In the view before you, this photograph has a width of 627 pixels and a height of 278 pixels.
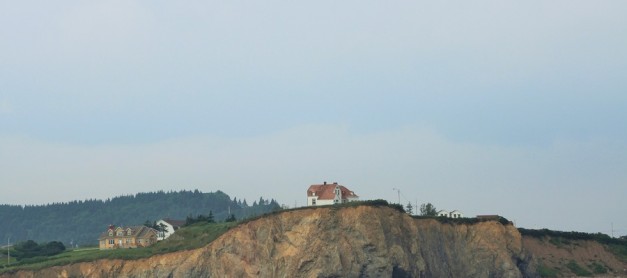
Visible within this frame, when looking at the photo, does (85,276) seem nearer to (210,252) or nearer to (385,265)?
(210,252)

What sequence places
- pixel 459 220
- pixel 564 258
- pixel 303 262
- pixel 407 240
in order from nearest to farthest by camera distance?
pixel 303 262, pixel 407 240, pixel 459 220, pixel 564 258

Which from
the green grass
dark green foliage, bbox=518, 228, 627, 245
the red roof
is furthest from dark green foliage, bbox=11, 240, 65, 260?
the green grass

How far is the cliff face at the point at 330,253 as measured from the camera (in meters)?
90.6

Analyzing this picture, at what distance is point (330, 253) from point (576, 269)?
4533cm

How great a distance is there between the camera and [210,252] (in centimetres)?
9662

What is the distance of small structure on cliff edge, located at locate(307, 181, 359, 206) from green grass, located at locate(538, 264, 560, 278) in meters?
26.9

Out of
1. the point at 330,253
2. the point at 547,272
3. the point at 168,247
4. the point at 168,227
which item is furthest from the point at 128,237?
the point at 547,272

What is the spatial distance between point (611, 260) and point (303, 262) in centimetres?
5500

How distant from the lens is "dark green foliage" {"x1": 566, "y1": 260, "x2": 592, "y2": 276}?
120 m

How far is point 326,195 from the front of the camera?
109375mm

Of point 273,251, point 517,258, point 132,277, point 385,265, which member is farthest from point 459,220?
point 132,277

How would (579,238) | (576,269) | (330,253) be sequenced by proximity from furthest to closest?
(579,238) → (576,269) → (330,253)

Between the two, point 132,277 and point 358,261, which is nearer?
point 358,261

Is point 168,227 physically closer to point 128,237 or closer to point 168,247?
point 128,237
